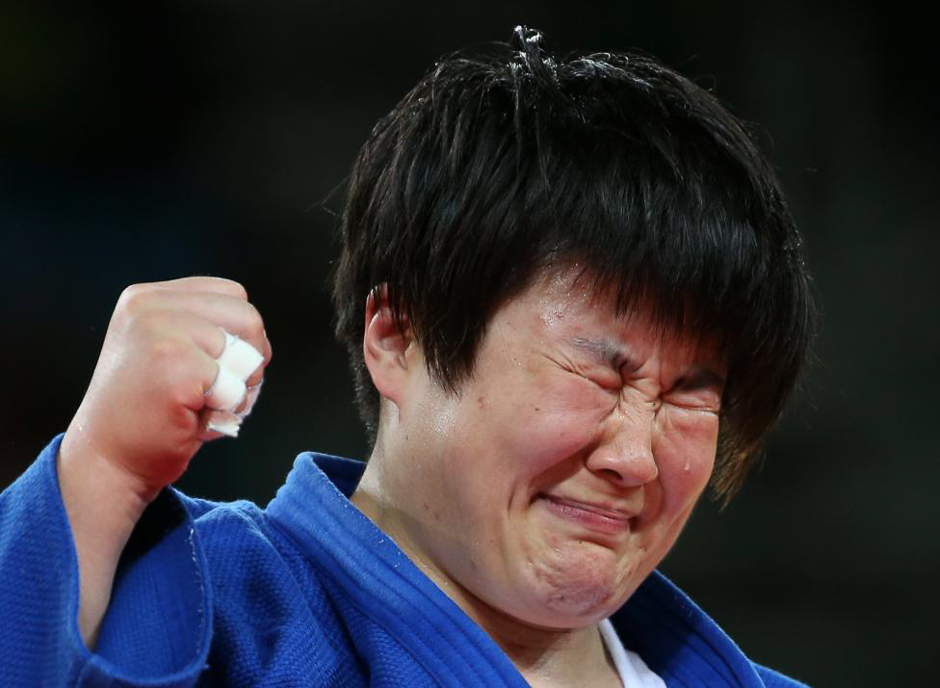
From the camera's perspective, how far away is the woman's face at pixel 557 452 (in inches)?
39.0

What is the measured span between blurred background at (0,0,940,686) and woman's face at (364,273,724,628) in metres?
1.40

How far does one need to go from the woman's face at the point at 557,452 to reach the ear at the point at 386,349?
0.05 feet

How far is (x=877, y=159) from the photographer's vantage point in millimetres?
2656

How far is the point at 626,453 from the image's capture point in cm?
100

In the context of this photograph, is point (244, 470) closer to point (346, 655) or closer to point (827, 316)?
point (827, 316)

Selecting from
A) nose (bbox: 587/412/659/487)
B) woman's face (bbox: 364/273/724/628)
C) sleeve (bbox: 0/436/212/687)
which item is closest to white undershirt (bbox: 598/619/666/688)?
woman's face (bbox: 364/273/724/628)

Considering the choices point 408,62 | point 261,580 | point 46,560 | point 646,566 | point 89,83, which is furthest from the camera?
point 408,62

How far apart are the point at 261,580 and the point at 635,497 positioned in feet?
0.96

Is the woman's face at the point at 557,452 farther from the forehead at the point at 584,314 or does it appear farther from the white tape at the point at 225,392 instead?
the white tape at the point at 225,392

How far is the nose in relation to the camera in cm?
100

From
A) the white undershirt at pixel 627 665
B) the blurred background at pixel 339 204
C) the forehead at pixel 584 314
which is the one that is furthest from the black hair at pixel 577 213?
the blurred background at pixel 339 204

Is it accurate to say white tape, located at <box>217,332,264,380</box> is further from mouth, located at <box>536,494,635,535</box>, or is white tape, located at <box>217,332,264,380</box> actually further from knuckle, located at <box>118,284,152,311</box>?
mouth, located at <box>536,494,635,535</box>

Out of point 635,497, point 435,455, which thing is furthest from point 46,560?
point 635,497

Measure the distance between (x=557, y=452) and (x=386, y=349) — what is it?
0.18 meters
